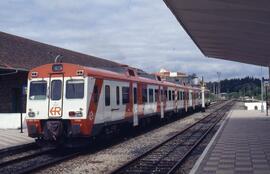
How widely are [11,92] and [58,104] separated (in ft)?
40.8

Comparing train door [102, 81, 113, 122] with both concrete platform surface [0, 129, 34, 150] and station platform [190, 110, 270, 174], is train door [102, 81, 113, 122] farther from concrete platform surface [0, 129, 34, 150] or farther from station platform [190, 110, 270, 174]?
station platform [190, 110, 270, 174]

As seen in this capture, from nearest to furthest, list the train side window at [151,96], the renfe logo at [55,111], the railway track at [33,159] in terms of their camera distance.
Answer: the railway track at [33,159] < the renfe logo at [55,111] < the train side window at [151,96]

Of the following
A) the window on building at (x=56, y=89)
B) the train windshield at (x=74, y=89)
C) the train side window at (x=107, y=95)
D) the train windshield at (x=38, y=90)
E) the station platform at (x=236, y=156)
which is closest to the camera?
the station platform at (x=236, y=156)

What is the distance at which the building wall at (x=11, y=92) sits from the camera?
26.7 meters

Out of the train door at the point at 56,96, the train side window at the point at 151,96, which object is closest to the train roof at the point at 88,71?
the train door at the point at 56,96

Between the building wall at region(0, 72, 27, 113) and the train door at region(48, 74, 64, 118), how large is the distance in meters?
10.8

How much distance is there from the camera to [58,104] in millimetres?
15914

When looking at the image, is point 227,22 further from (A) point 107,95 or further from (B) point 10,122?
(B) point 10,122

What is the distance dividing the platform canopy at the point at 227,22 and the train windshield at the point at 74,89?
378 centimetres

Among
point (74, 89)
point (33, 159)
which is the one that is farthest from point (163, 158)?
point (33, 159)

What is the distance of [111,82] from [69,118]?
9.59 ft

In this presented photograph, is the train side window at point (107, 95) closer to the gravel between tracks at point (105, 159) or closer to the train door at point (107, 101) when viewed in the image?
the train door at point (107, 101)

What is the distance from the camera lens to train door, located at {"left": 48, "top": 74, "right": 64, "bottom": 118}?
1584 centimetres

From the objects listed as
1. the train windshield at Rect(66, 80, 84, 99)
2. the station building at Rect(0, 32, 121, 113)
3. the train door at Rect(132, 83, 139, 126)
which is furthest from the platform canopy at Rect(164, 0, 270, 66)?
the station building at Rect(0, 32, 121, 113)
